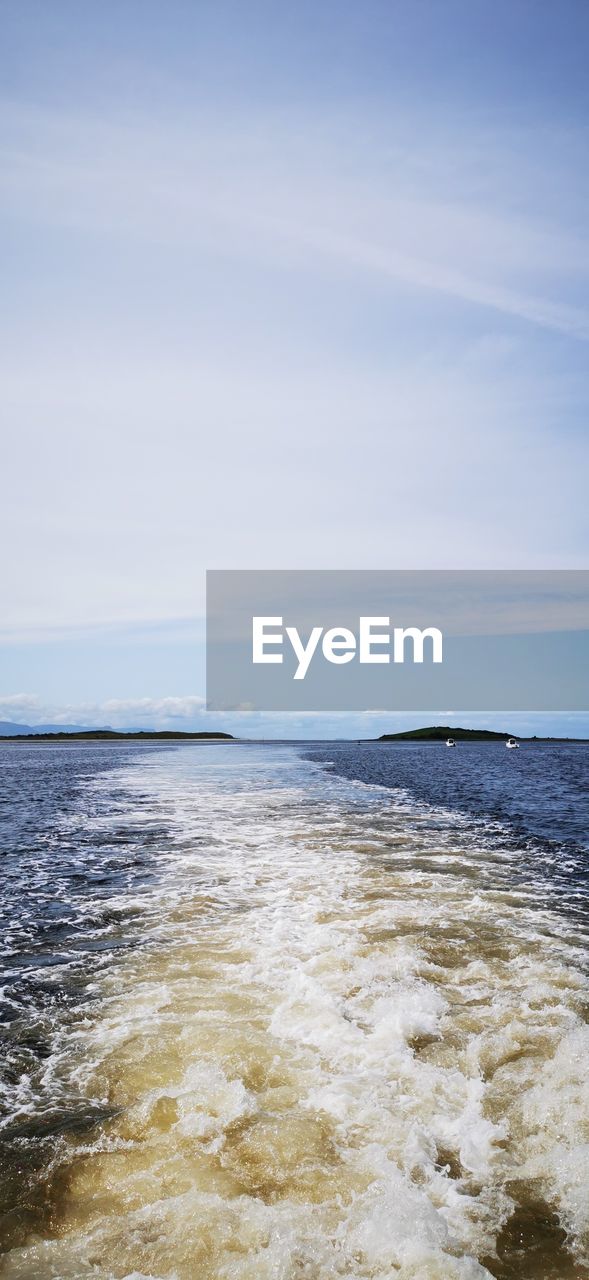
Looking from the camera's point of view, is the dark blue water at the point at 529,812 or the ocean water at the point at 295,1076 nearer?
the ocean water at the point at 295,1076

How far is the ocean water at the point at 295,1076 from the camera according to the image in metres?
4.17

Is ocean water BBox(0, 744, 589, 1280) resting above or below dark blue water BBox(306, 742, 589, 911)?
above

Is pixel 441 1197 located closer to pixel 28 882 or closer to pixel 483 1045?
pixel 483 1045

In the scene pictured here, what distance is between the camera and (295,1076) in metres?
6.21

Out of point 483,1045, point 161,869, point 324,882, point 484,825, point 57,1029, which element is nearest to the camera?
point 483,1045

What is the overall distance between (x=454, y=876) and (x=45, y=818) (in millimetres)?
16804

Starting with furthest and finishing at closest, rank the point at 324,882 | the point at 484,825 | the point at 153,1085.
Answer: the point at 484,825 < the point at 324,882 < the point at 153,1085

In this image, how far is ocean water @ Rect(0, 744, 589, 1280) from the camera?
4.17 m

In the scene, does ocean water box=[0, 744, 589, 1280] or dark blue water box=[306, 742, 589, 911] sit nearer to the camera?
ocean water box=[0, 744, 589, 1280]

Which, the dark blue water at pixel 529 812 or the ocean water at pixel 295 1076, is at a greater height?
the ocean water at pixel 295 1076

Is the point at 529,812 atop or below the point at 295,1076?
below

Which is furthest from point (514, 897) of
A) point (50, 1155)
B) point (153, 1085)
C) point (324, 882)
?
point (50, 1155)

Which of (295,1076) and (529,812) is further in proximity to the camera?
(529,812)

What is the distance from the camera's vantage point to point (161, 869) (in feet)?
51.7
